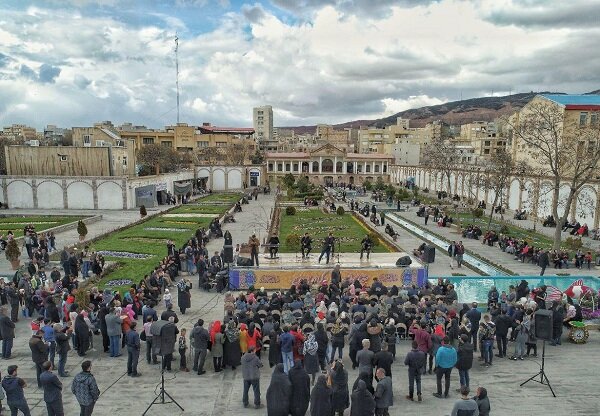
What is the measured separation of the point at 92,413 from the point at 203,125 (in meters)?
131

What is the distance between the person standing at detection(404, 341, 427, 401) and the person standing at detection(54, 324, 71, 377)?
744 cm

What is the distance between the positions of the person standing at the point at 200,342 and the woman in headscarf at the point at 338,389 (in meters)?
3.52

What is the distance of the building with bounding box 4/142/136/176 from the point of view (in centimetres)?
4406

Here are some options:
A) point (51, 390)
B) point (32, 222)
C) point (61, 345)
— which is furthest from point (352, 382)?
point (32, 222)

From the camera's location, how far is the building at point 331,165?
9706 centimetres

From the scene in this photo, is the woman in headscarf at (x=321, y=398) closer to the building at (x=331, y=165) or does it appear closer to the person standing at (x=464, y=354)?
the person standing at (x=464, y=354)

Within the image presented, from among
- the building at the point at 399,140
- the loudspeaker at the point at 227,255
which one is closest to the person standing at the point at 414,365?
the loudspeaker at the point at 227,255

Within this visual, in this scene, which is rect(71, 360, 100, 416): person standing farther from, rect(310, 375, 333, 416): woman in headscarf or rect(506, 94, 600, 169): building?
rect(506, 94, 600, 169): building

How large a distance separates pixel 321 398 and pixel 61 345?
6192mm

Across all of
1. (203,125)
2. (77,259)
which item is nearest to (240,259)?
(77,259)

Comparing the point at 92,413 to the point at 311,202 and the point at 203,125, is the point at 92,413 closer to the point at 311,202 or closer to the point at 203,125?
the point at 311,202

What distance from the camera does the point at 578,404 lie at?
984 centimetres

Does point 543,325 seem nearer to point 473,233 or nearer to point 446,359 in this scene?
point 446,359

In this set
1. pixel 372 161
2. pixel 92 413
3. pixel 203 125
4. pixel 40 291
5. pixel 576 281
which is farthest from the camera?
pixel 203 125
